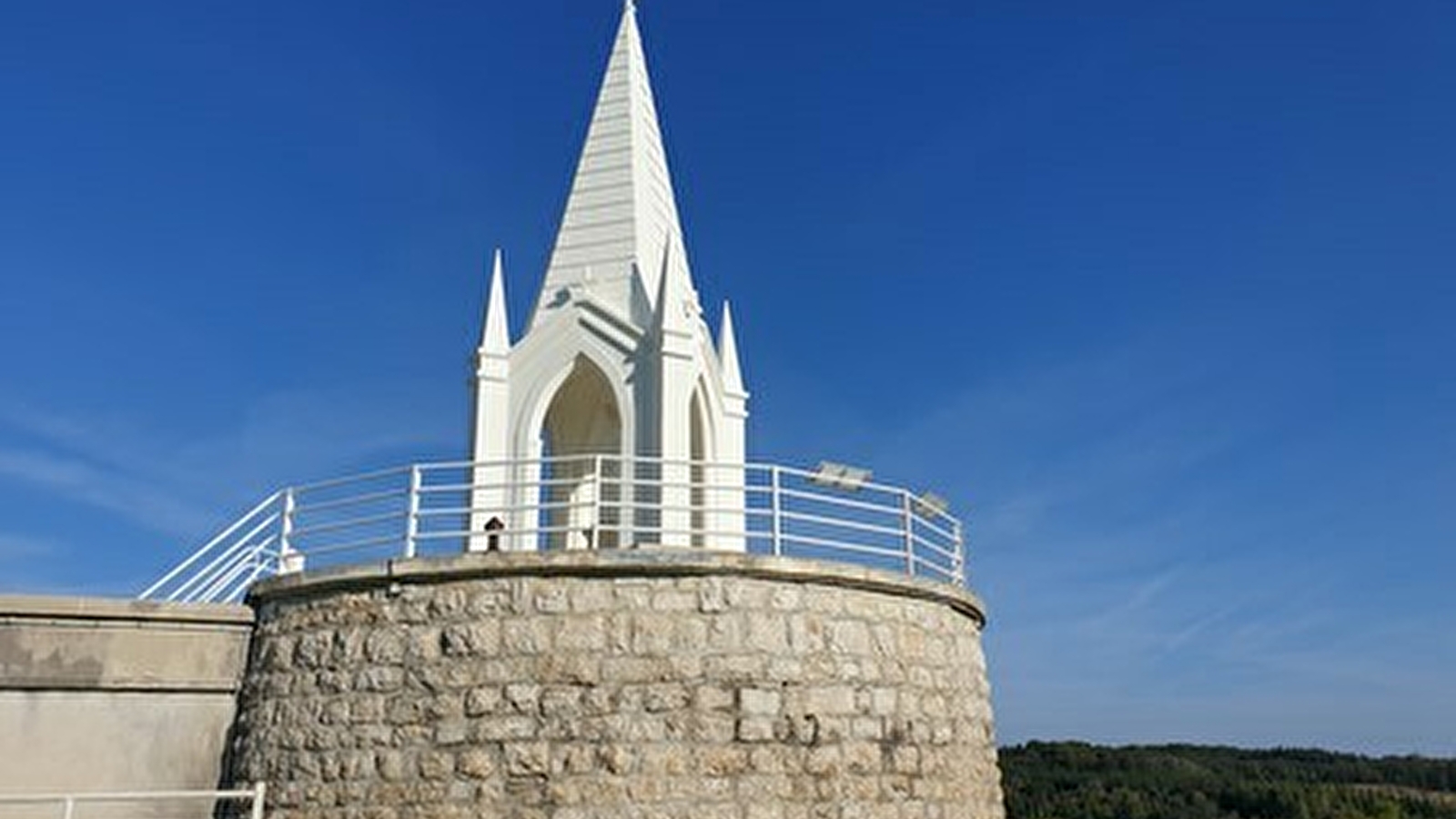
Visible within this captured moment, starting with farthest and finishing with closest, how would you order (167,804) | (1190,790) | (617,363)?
(1190,790)
(617,363)
(167,804)

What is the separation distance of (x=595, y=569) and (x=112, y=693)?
4907 mm

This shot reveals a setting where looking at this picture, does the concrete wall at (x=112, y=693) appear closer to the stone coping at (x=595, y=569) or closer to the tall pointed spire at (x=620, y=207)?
the stone coping at (x=595, y=569)

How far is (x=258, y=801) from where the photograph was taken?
1062 centimetres

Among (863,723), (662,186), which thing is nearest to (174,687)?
(863,723)

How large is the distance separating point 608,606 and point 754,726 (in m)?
1.66

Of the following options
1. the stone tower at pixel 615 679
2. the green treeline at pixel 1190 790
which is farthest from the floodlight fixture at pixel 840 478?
the green treeline at pixel 1190 790

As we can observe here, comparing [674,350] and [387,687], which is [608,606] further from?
[674,350]

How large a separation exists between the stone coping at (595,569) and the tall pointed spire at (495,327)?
3717 millimetres

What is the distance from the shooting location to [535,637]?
10.7 meters

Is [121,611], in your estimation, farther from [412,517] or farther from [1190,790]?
[1190,790]

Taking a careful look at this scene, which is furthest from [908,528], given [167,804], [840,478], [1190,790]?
[1190,790]

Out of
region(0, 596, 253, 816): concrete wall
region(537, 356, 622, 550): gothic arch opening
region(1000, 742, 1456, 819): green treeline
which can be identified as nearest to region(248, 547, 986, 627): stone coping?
region(0, 596, 253, 816): concrete wall

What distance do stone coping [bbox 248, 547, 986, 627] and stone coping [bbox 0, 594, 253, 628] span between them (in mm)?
955

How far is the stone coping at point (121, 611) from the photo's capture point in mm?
11375
